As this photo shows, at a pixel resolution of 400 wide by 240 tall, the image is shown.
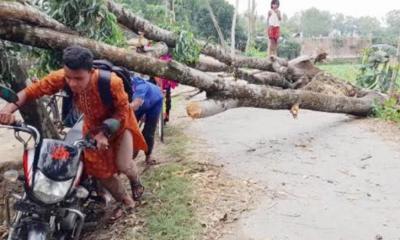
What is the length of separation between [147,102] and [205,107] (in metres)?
0.78

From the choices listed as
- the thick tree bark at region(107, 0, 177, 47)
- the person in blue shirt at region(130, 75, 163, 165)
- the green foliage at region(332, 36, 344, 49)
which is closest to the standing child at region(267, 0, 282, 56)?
the thick tree bark at region(107, 0, 177, 47)

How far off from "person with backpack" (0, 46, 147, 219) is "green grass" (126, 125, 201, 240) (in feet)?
0.98

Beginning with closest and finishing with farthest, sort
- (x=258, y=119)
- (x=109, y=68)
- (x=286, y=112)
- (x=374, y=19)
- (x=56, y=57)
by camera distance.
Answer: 1. (x=109, y=68)
2. (x=56, y=57)
3. (x=258, y=119)
4. (x=286, y=112)
5. (x=374, y=19)

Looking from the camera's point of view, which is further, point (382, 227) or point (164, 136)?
point (164, 136)

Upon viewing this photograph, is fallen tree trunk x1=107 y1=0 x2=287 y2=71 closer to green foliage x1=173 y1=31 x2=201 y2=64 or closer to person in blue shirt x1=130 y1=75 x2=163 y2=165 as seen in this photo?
green foliage x1=173 y1=31 x2=201 y2=64

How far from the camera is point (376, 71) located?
1194 centimetres

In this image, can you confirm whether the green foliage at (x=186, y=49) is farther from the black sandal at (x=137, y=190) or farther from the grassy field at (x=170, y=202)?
the black sandal at (x=137, y=190)

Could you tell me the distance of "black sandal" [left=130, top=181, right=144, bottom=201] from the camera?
475 centimetres

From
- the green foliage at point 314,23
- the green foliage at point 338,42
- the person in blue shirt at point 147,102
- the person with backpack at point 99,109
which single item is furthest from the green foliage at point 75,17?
the green foliage at point 314,23

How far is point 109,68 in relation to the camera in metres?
4.15

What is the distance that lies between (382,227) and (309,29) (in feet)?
171

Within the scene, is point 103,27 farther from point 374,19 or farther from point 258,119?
point 374,19

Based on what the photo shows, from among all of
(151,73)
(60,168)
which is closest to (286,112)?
(151,73)

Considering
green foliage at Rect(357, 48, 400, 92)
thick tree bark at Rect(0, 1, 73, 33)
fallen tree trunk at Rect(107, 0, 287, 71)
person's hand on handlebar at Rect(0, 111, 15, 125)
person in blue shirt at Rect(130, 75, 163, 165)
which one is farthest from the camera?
green foliage at Rect(357, 48, 400, 92)
